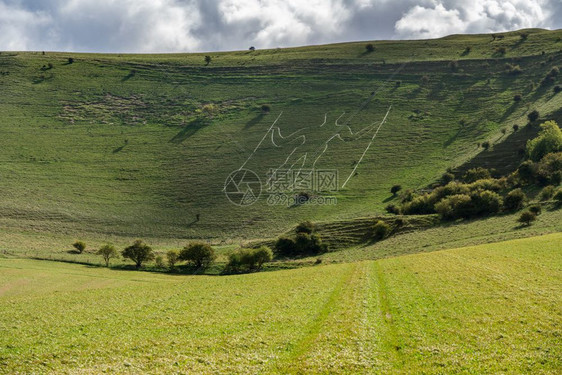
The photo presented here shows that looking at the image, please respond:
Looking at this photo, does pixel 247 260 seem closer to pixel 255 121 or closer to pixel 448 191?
pixel 448 191

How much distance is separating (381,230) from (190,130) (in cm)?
7976

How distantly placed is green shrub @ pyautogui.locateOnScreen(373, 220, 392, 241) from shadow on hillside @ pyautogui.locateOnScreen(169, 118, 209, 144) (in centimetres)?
7476

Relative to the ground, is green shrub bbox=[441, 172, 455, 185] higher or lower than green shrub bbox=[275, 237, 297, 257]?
higher

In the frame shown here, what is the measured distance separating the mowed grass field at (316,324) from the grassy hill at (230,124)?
47549 mm

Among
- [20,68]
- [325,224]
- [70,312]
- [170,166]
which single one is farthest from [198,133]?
[70,312]

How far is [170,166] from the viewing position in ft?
369

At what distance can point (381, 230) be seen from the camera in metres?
70.0

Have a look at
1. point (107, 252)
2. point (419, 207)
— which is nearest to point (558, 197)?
point (419, 207)

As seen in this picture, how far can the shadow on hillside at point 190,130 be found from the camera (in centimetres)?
12338

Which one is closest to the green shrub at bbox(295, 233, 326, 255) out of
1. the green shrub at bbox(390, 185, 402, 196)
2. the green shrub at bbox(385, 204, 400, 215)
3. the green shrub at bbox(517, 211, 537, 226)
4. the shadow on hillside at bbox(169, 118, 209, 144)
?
the green shrub at bbox(385, 204, 400, 215)

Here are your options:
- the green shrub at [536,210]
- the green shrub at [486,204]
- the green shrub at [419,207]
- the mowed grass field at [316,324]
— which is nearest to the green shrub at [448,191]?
the green shrub at [419,207]

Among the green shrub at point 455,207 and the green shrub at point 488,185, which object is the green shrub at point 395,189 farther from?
the green shrub at point 455,207

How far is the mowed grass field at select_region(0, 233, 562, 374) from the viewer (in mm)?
17250

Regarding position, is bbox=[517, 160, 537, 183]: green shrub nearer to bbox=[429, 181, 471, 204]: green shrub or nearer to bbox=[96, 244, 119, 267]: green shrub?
bbox=[429, 181, 471, 204]: green shrub
